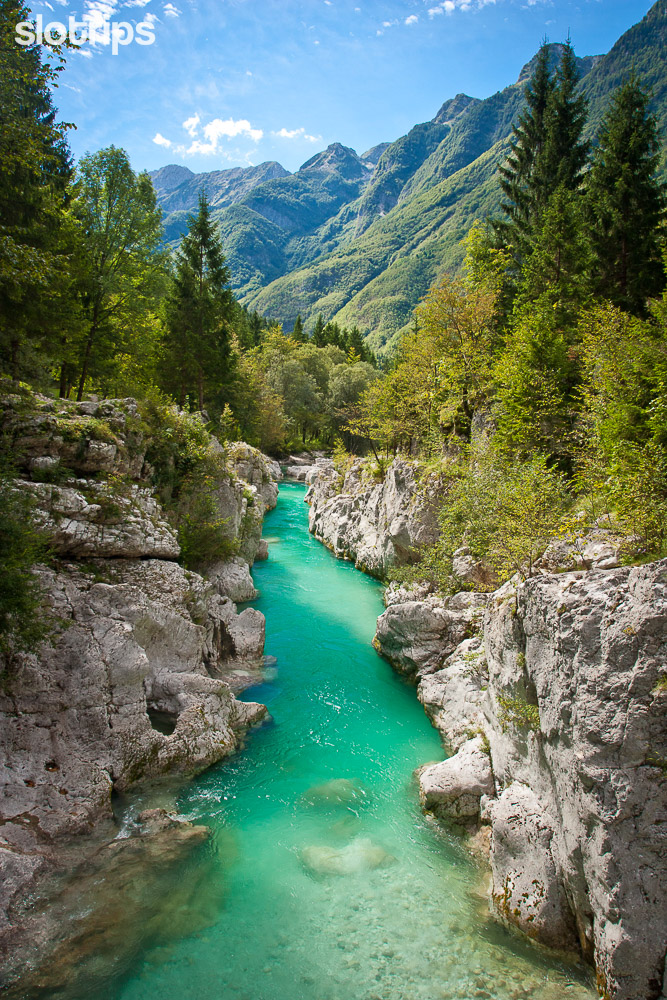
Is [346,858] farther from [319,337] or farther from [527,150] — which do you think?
[319,337]

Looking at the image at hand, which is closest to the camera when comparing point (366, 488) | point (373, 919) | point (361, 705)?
point (373, 919)

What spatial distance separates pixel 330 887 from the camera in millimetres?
6984

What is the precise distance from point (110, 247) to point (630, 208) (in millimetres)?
20950

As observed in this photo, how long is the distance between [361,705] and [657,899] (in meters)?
8.04

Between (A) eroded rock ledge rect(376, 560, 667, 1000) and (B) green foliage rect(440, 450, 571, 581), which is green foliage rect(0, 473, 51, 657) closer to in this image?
(A) eroded rock ledge rect(376, 560, 667, 1000)

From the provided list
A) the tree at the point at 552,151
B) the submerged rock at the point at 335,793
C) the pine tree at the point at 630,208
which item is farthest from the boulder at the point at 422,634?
the tree at the point at 552,151

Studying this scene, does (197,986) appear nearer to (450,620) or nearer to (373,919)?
(373,919)

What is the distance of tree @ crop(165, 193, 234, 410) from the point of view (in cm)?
2984

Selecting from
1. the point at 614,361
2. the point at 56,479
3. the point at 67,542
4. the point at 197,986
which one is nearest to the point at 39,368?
the point at 56,479

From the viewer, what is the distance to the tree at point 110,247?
64.6 feet

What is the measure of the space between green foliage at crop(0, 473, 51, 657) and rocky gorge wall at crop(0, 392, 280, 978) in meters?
0.34

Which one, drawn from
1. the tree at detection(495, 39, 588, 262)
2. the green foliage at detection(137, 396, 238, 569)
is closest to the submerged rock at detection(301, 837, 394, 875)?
the green foliage at detection(137, 396, 238, 569)

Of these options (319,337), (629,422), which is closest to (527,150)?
(629,422)

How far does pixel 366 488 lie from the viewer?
1054 inches
